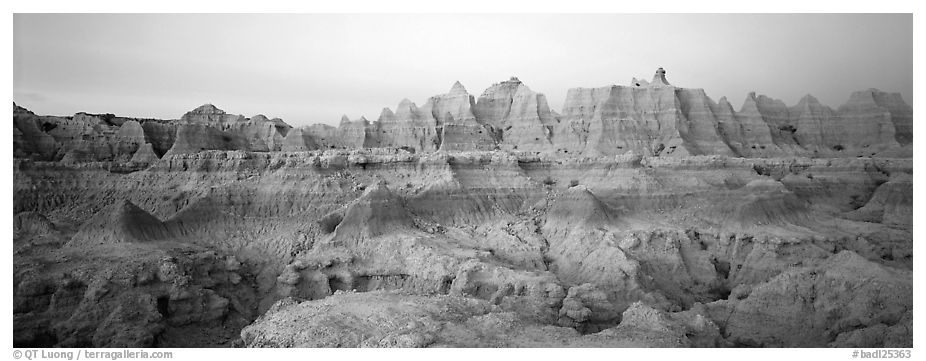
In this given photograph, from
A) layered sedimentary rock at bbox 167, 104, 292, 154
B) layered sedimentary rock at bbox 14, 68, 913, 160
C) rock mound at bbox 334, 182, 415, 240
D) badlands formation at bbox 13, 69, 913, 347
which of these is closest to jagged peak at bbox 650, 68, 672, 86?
layered sedimentary rock at bbox 14, 68, 913, 160

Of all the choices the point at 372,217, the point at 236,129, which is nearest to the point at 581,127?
the point at 236,129

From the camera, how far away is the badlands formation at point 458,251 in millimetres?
15203

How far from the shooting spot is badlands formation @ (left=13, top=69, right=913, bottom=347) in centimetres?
1520

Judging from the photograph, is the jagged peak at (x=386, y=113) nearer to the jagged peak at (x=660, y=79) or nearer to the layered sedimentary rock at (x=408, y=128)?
the layered sedimentary rock at (x=408, y=128)

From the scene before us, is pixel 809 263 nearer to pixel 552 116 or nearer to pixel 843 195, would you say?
pixel 843 195

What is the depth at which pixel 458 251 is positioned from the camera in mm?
20875

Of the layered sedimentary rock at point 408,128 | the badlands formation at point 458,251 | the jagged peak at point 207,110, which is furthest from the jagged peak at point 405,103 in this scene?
the badlands formation at point 458,251

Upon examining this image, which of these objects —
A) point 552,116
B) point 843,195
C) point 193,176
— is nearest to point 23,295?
point 193,176

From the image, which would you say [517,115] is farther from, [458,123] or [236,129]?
[236,129]

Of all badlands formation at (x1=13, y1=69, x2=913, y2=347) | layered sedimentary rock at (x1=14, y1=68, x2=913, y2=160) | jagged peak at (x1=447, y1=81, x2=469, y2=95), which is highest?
jagged peak at (x1=447, y1=81, x2=469, y2=95)

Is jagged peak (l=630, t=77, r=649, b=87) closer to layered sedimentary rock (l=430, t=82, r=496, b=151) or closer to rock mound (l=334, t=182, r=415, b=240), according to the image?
layered sedimentary rock (l=430, t=82, r=496, b=151)

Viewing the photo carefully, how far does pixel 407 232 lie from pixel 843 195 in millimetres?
24499

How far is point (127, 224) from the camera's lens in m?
20.7
